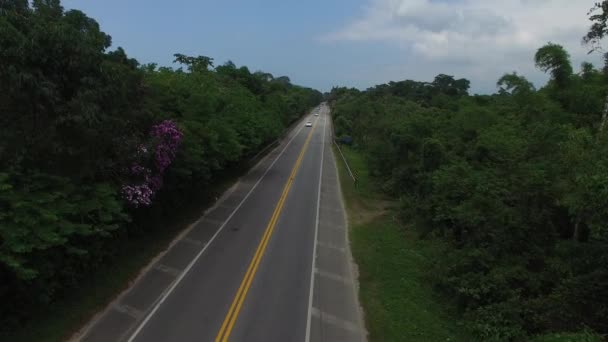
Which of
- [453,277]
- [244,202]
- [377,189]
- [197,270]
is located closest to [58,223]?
[197,270]

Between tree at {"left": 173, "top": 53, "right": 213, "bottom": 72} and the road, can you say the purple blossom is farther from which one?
tree at {"left": 173, "top": 53, "right": 213, "bottom": 72}

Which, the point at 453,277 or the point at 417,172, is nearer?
the point at 453,277

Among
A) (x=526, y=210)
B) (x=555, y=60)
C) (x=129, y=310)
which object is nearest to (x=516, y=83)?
(x=555, y=60)

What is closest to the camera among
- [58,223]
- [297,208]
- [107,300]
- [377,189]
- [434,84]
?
[58,223]

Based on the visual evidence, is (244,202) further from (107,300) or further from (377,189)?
(107,300)

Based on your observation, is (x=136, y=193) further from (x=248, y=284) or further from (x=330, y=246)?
(x=330, y=246)

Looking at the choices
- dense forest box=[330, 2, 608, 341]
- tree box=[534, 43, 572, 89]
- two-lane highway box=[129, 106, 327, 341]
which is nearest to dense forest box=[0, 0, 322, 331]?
two-lane highway box=[129, 106, 327, 341]

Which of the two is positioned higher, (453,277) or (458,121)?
(458,121)
